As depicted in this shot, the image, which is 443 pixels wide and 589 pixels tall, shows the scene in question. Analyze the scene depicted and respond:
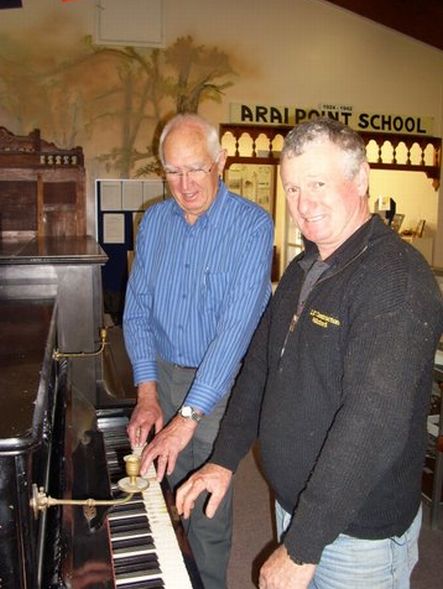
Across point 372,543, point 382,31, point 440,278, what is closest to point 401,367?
point 372,543

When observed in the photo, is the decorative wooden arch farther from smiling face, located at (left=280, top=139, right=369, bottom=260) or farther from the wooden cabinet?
smiling face, located at (left=280, top=139, right=369, bottom=260)

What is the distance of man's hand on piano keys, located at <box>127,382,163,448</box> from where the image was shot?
5.72 feet

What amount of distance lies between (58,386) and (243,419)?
0.57 meters

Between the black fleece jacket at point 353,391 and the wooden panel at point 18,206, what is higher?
the wooden panel at point 18,206

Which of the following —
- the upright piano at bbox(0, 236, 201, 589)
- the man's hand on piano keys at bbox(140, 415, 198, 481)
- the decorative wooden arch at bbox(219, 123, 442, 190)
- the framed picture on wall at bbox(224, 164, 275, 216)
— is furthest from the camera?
the framed picture on wall at bbox(224, 164, 275, 216)

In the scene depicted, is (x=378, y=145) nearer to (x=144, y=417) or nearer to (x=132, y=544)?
(x=144, y=417)

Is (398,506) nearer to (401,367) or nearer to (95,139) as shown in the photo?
(401,367)

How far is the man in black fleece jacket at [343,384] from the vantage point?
41.1 inches

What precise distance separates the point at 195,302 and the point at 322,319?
0.76 m

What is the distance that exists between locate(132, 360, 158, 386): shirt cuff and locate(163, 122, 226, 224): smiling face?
533 millimetres

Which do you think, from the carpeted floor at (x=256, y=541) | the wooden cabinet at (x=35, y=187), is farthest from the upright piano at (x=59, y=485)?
the wooden cabinet at (x=35, y=187)

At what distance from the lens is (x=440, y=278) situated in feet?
11.8

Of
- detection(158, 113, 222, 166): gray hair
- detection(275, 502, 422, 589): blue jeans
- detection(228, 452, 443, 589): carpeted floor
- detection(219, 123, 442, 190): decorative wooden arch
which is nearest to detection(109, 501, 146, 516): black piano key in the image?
detection(275, 502, 422, 589): blue jeans

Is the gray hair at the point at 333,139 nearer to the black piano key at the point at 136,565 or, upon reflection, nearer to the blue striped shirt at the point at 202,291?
the blue striped shirt at the point at 202,291
